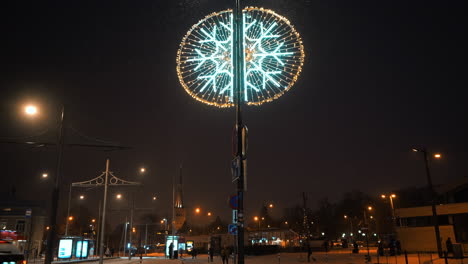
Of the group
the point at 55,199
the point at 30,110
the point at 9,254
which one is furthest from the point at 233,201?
the point at 30,110

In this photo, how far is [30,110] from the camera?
63.1ft

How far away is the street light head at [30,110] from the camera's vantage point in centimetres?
1907

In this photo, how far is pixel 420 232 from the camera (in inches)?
2009

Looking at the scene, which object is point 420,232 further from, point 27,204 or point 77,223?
point 77,223

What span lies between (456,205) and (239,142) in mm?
44007

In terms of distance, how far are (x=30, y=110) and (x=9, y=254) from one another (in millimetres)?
6276

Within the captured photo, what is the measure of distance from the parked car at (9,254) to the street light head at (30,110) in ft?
18.8

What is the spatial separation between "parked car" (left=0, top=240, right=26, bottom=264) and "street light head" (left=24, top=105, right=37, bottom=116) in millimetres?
5745

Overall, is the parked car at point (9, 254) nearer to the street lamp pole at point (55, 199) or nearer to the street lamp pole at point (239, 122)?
the street lamp pole at point (55, 199)

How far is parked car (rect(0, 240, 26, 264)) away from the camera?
17.3 metres

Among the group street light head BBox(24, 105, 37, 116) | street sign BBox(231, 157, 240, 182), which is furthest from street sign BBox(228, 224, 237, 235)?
street light head BBox(24, 105, 37, 116)

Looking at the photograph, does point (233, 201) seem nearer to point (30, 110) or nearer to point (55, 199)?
point (55, 199)

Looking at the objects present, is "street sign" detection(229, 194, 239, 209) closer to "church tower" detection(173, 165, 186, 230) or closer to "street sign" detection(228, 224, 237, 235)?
"street sign" detection(228, 224, 237, 235)

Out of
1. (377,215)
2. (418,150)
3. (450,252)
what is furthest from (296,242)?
(418,150)
